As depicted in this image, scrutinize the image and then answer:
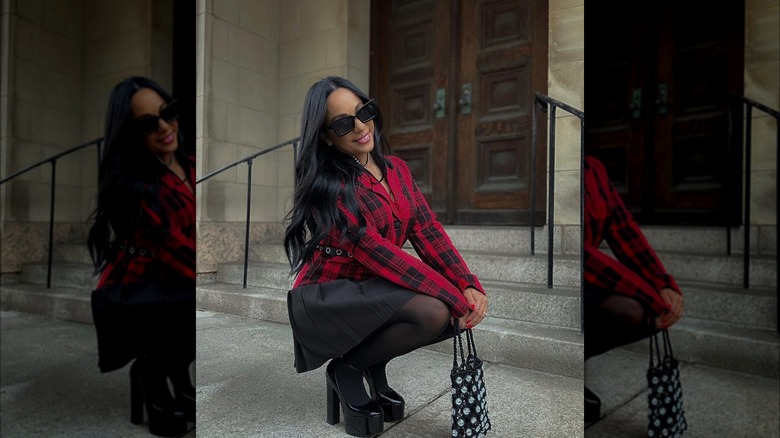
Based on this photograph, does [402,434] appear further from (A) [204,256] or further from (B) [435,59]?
(B) [435,59]

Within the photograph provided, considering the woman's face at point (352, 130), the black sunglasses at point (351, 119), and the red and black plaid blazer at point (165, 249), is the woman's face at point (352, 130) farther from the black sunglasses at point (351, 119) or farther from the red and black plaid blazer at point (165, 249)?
the red and black plaid blazer at point (165, 249)

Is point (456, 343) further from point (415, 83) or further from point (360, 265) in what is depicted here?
point (415, 83)

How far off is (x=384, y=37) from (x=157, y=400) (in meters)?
0.65

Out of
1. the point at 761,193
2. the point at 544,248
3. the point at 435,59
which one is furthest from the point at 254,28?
the point at 761,193

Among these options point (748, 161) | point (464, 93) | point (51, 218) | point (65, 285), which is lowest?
point (65, 285)

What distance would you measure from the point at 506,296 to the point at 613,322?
0.16 metres

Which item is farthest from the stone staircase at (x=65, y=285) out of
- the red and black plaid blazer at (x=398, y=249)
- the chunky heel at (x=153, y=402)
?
the red and black plaid blazer at (x=398, y=249)

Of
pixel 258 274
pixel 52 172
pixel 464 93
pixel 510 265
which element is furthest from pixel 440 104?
pixel 52 172

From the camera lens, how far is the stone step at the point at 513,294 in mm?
611

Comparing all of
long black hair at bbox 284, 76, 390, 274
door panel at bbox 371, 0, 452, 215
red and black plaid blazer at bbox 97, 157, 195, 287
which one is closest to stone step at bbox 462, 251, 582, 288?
door panel at bbox 371, 0, 452, 215

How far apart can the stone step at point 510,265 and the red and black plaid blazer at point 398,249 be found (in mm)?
26

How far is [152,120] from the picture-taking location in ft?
1.97

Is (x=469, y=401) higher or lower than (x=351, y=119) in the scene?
lower

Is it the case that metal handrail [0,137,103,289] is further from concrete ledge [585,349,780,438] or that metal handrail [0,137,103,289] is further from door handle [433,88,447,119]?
concrete ledge [585,349,780,438]
